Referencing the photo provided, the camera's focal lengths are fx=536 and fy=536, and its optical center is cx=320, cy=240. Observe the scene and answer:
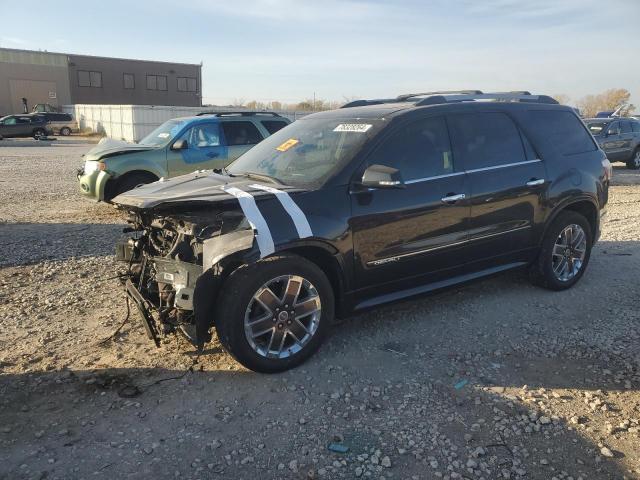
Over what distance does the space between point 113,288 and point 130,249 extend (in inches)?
55.3

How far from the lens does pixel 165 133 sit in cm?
1007

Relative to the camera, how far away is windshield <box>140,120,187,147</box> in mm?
9812

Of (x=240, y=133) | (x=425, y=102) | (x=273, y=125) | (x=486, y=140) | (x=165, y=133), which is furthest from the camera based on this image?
(x=273, y=125)

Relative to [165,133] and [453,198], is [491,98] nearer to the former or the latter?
[453,198]

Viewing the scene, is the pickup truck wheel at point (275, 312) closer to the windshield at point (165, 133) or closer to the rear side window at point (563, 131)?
the rear side window at point (563, 131)

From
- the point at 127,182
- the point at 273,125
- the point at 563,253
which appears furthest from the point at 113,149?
the point at 563,253

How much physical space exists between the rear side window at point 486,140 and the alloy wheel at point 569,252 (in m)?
0.97

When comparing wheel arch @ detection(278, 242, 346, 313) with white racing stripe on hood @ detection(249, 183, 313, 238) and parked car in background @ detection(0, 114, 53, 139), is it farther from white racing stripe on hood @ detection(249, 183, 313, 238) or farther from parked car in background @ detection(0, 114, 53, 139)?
parked car in background @ detection(0, 114, 53, 139)

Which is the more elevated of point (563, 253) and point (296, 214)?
point (296, 214)

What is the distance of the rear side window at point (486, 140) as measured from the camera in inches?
184

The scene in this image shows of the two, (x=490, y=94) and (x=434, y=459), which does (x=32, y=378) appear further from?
(x=490, y=94)

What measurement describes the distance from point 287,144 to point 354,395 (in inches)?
91.7

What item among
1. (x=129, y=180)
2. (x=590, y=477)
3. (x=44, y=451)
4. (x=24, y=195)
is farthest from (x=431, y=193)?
(x=24, y=195)

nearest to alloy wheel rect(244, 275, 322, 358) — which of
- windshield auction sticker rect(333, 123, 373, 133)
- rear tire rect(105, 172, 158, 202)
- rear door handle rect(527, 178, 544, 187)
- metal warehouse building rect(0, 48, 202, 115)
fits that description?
windshield auction sticker rect(333, 123, 373, 133)
